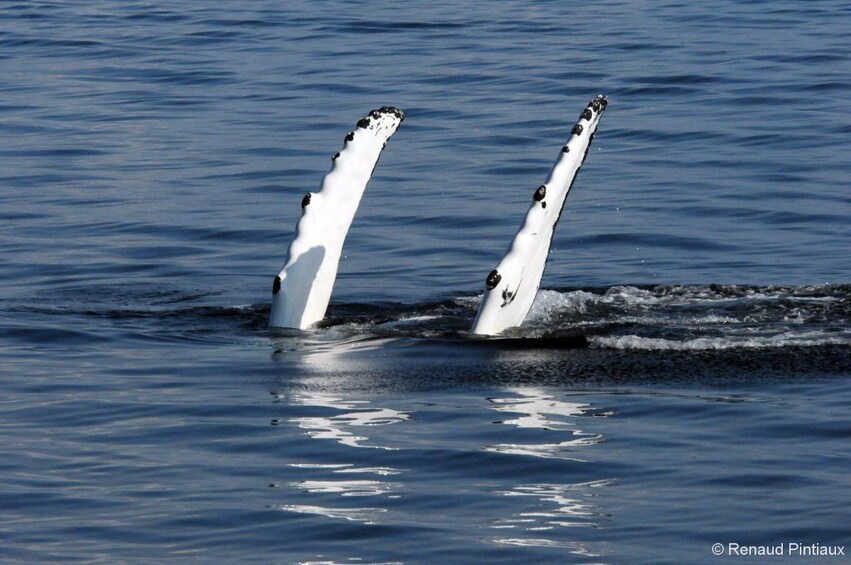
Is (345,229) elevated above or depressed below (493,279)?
above

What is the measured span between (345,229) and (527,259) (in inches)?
74.7

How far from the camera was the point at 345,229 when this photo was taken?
13.9 meters

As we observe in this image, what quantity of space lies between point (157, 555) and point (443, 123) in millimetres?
17368

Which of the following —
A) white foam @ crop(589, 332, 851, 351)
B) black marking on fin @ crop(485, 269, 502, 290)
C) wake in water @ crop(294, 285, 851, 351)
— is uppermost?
black marking on fin @ crop(485, 269, 502, 290)

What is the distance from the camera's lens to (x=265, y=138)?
79.0 feet

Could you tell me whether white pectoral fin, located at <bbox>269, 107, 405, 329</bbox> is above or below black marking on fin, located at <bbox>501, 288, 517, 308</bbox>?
above

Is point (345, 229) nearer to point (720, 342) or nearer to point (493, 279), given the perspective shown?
point (493, 279)

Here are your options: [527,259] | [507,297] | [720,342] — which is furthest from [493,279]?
[720,342]

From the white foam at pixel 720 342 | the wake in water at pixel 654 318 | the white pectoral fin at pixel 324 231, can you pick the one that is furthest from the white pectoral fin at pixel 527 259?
the white pectoral fin at pixel 324 231

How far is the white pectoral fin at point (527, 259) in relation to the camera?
1246cm

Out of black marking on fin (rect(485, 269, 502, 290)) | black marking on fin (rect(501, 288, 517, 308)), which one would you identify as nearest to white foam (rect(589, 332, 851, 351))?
black marking on fin (rect(501, 288, 517, 308))

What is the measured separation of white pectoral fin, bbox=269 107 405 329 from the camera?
13.3 metres

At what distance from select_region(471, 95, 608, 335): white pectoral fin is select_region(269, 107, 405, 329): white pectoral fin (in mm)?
1516

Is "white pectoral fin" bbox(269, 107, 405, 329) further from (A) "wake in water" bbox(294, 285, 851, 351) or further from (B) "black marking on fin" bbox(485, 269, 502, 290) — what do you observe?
(B) "black marking on fin" bbox(485, 269, 502, 290)
